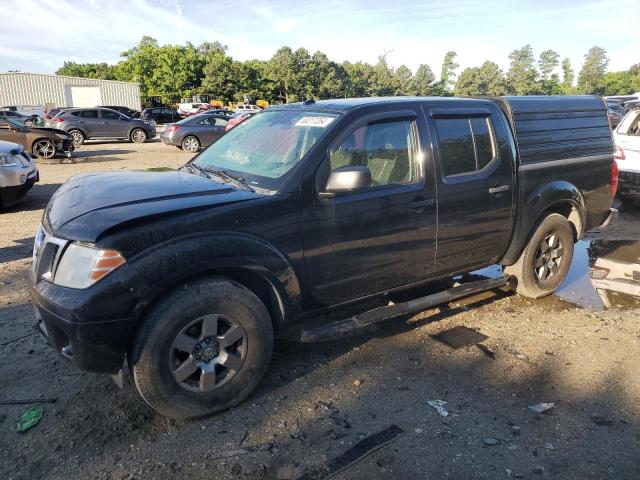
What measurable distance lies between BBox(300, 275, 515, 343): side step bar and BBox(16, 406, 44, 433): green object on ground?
1.66m

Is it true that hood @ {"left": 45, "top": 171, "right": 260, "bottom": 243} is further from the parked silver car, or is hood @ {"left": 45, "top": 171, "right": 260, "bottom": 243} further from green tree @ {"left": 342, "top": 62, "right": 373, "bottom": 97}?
green tree @ {"left": 342, "top": 62, "right": 373, "bottom": 97}

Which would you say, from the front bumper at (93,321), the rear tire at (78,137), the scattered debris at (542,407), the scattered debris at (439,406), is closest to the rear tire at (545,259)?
Answer: the scattered debris at (542,407)

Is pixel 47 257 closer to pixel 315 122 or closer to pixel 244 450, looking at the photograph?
pixel 244 450

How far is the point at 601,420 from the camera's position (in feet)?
10.1

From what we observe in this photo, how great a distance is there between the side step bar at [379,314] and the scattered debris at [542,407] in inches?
42.6

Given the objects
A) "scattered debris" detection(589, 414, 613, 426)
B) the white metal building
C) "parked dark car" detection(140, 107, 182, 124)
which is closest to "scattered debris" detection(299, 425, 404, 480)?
"scattered debris" detection(589, 414, 613, 426)

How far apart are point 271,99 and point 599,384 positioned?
2695 inches

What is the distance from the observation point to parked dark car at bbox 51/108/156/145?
21.8 m

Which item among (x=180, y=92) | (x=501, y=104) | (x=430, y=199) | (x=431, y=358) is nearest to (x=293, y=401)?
(x=431, y=358)

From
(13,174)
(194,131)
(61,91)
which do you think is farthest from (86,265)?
(61,91)

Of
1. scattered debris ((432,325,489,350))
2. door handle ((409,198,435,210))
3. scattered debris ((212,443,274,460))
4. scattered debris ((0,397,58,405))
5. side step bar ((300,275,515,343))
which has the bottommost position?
scattered debris ((212,443,274,460))

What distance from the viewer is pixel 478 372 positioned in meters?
A: 3.64

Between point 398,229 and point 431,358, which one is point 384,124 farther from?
point 431,358

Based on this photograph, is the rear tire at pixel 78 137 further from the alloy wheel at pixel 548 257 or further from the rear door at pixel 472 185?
the alloy wheel at pixel 548 257
